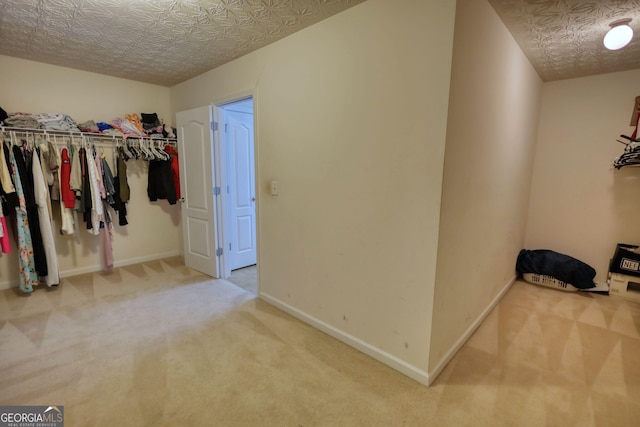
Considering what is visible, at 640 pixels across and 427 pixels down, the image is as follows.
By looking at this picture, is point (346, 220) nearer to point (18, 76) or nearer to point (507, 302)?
point (507, 302)

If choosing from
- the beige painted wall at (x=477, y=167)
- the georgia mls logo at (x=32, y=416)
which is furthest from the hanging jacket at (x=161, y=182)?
the beige painted wall at (x=477, y=167)

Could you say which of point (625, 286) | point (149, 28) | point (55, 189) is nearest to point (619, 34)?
point (625, 286)

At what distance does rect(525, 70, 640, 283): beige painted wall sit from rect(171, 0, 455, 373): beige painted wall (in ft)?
9.48

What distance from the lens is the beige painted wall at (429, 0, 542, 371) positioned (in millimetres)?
1721

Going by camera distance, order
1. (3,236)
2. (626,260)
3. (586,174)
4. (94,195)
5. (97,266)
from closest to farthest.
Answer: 1. (3,236)
2. (626,260)
3. (94,195)
4. (586,174)
5. (97,266)

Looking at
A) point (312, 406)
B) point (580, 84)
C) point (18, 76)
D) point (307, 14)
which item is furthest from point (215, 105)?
point (580, 84)

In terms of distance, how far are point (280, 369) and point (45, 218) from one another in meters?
2.99

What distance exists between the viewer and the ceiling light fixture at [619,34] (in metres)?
2.05

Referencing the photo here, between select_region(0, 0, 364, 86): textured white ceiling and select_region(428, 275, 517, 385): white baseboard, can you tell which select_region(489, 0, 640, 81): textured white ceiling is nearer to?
select_region(0, 0, 364, 86): textured white ceiling

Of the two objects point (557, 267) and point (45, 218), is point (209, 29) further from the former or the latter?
point (557, 267)

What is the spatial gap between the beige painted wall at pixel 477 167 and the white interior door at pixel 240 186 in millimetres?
2678

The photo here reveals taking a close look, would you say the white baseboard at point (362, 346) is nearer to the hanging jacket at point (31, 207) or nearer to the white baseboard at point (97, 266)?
the white baseboard at point (97, 266)

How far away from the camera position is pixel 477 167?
2.05 meters

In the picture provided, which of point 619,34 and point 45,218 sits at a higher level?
point 619,34
